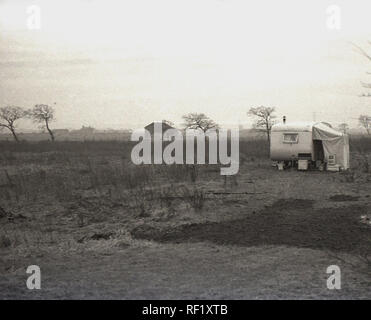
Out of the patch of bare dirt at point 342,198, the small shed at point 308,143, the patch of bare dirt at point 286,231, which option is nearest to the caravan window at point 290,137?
the small shed at point 308,143

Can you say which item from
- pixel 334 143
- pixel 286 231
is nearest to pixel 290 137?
pixel 334 143

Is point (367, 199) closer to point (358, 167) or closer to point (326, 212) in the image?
point (326, 212)

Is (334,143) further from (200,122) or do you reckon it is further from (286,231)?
(200,122)

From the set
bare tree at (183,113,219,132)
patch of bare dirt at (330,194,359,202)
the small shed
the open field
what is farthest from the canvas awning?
bare tree at (183,113,219,132)

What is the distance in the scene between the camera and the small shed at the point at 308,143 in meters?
21.6

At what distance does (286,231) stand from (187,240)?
216 centimetres

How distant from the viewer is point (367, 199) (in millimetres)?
13156

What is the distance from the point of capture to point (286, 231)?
9.50 metres

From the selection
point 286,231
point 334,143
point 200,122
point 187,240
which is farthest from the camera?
point 200,122

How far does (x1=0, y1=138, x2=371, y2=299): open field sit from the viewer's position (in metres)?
Result: 6.37

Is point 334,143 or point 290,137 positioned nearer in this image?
point 334,143

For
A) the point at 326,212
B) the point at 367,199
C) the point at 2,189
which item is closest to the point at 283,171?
the point at 367,199

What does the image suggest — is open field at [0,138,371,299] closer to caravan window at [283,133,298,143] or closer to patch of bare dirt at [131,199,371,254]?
patch of bare dirt at [131,199,371,254]

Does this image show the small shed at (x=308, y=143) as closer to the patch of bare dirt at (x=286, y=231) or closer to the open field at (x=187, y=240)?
the open field at (x=187, y=240)
